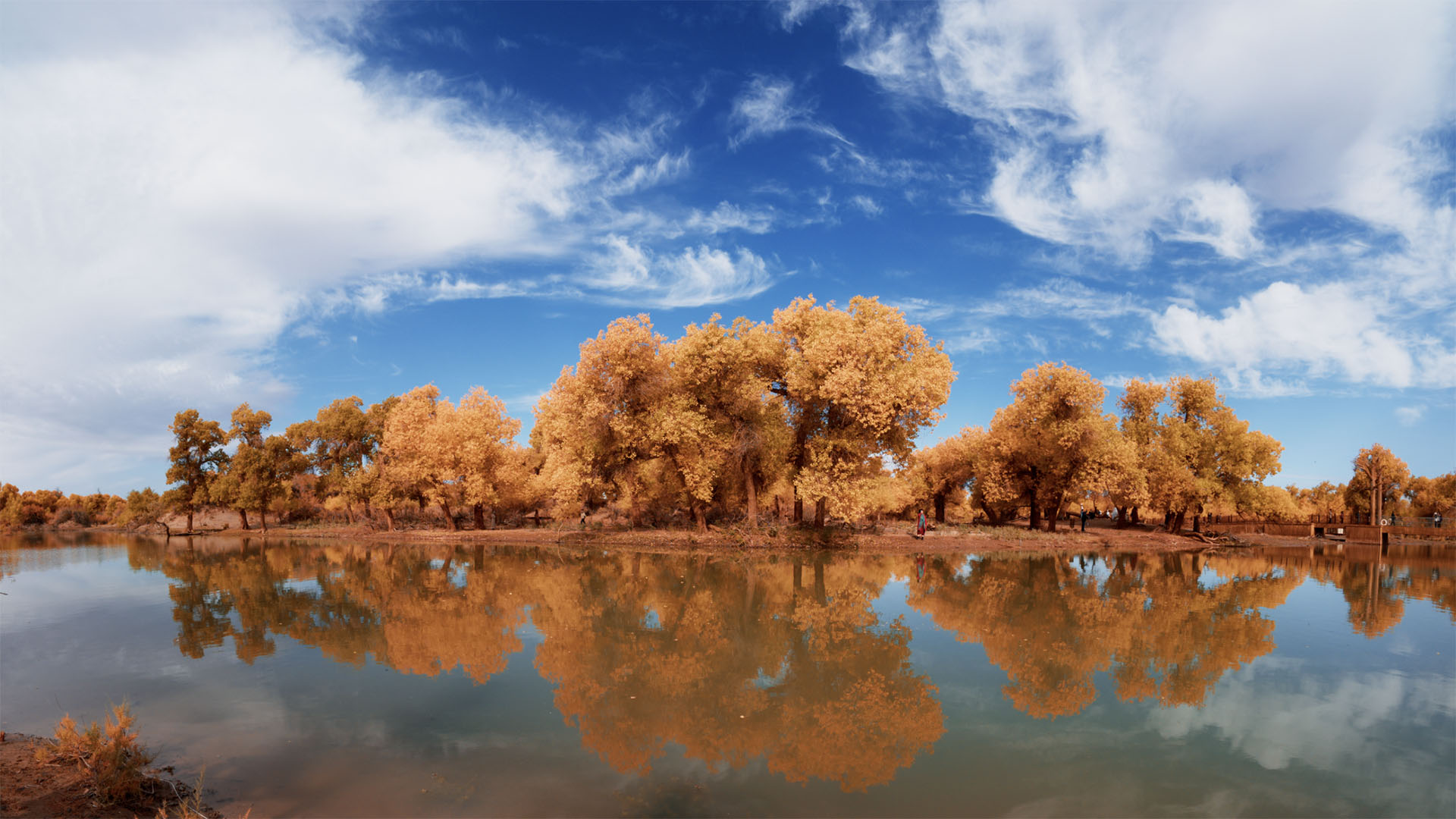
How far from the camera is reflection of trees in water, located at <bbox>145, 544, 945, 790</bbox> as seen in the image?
8359 millimetres

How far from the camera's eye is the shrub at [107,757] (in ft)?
22.2

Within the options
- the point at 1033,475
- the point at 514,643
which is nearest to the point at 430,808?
the point at 514,643

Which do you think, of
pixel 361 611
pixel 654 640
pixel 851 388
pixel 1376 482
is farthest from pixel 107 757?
pixel 1376 482

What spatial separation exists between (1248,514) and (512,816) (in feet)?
225

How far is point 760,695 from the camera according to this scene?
392 inches

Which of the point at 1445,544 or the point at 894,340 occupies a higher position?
the point at 894,340

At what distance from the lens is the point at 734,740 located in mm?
8219

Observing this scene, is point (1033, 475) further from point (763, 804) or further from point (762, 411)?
point (763, 804)

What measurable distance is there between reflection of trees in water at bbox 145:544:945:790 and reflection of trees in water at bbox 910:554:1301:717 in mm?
1875

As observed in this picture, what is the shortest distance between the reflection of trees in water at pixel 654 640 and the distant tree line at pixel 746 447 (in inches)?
378

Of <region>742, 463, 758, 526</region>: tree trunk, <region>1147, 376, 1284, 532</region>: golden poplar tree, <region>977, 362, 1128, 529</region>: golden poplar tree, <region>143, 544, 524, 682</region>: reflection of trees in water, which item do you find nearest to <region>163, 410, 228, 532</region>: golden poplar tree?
<region>143, 544, 524, 682</region>: reflection of trees in water

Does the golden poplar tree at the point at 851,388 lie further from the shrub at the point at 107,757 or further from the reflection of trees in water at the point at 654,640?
the shrub at the point at 107,757

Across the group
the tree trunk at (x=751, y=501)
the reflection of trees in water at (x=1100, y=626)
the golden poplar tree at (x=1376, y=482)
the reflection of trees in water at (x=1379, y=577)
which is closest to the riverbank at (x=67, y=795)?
the reflection of trees in water at (x=1100, y=626)

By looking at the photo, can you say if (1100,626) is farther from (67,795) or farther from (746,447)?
(746,447)
